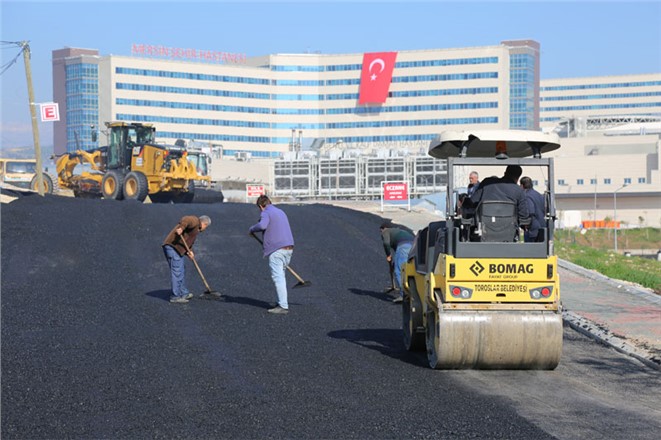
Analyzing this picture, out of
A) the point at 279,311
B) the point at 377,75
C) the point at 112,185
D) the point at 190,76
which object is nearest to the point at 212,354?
the point at 279,311

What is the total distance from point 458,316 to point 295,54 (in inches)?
5088

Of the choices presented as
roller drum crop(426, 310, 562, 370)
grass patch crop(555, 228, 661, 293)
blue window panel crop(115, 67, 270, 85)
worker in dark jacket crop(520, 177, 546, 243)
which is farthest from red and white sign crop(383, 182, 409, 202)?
blue window panel crop(115, 67, 270, 85)

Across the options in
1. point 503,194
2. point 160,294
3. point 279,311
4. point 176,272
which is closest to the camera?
point 503,194

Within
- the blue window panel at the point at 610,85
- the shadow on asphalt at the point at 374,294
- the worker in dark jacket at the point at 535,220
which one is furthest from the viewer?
the blue window panel at the point at 610,85

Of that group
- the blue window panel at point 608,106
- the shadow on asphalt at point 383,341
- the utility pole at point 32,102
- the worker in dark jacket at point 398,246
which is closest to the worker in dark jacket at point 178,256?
the worker in dark jacket at point 398,246

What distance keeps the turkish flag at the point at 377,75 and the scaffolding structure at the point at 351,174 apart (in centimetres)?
3790

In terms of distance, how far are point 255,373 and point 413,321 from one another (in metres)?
2.15

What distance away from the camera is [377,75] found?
129125mm

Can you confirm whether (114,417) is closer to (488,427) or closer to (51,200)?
(488,427)

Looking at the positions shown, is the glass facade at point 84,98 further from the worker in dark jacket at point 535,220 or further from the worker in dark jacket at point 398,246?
the worker in dark jacket at point 535,220

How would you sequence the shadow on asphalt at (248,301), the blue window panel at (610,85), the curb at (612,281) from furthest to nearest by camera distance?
the blue window panel at (610,85)
the curb at (612,281)
the shadow on asphalt at (248,301)

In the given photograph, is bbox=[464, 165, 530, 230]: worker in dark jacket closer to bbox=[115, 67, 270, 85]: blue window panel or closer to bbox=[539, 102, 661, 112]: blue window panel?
bbox=[115, 67, 270, 85]: blue window panel

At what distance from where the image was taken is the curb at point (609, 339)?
10.7 metres

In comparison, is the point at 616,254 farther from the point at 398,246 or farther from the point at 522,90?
the point at 522,90
